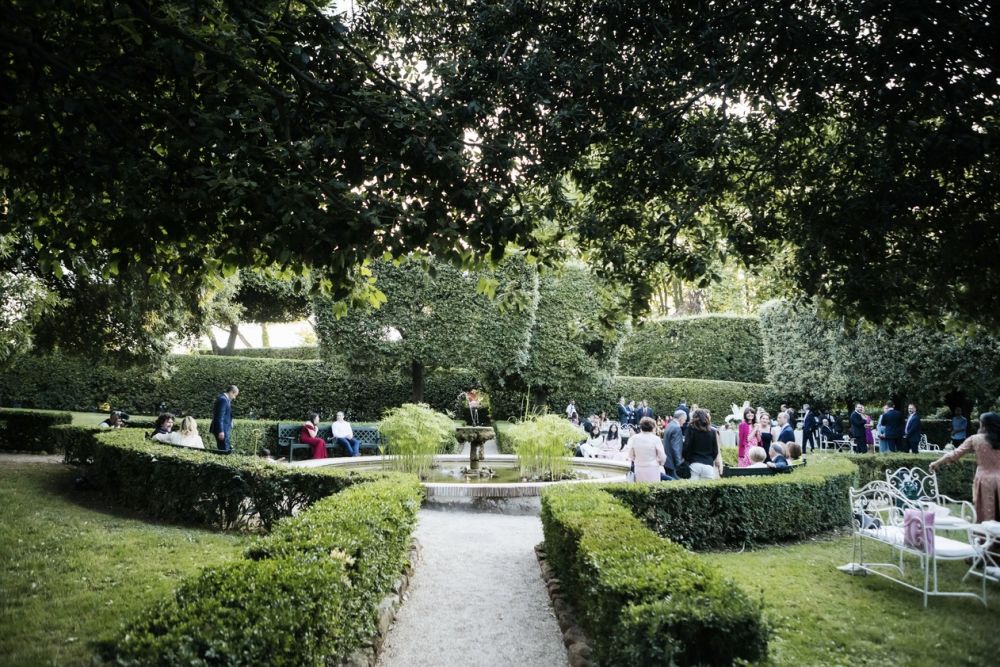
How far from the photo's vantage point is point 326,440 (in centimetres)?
1828

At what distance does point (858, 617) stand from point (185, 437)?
11.5m

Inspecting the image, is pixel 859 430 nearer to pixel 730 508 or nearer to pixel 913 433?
pixel 913 433

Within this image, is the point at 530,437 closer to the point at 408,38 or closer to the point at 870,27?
the point at 408,38

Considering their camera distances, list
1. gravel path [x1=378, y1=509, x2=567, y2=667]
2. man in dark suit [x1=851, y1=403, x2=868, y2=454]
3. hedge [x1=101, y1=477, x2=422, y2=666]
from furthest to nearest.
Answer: man in dark suit [x1=851, y1=403, x2=868, y2=454] → gravel path [x1=378, y1=509, x2=567, y2=667] → hedge [x1=101, y1=477, x2=422, y2=666]

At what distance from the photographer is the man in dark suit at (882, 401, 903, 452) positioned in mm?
16719

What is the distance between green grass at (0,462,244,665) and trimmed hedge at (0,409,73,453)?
30.1 ft

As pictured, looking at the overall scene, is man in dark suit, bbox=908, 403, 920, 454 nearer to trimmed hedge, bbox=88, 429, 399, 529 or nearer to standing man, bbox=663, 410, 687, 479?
standing man, bbox=663, 410, 687, 479

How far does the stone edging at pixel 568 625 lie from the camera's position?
498cm

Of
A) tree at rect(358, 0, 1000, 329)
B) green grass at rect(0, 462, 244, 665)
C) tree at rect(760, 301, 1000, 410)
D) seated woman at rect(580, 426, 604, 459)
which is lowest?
green grass at rect(0, 462, 244, 665)

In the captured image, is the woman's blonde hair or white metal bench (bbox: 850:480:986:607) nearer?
white metal bench (bbox: 850:480:986:607)

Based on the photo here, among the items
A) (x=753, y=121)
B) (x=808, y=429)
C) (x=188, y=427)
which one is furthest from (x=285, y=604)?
(x=808, y=429)

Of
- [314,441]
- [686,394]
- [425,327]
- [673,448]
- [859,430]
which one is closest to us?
[673,448]

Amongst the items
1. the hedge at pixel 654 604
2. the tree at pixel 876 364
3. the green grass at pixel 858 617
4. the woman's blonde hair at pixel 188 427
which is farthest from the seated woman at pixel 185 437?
the tree at pixel 876 364

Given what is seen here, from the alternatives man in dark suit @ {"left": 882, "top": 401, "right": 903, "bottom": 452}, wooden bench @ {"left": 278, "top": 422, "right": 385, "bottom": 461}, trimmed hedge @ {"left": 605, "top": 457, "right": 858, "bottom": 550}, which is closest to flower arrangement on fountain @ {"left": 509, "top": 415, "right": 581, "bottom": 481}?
trimmed hedge @ {"left": 605, "top": 457, "right": 858, "bottom": 550}
